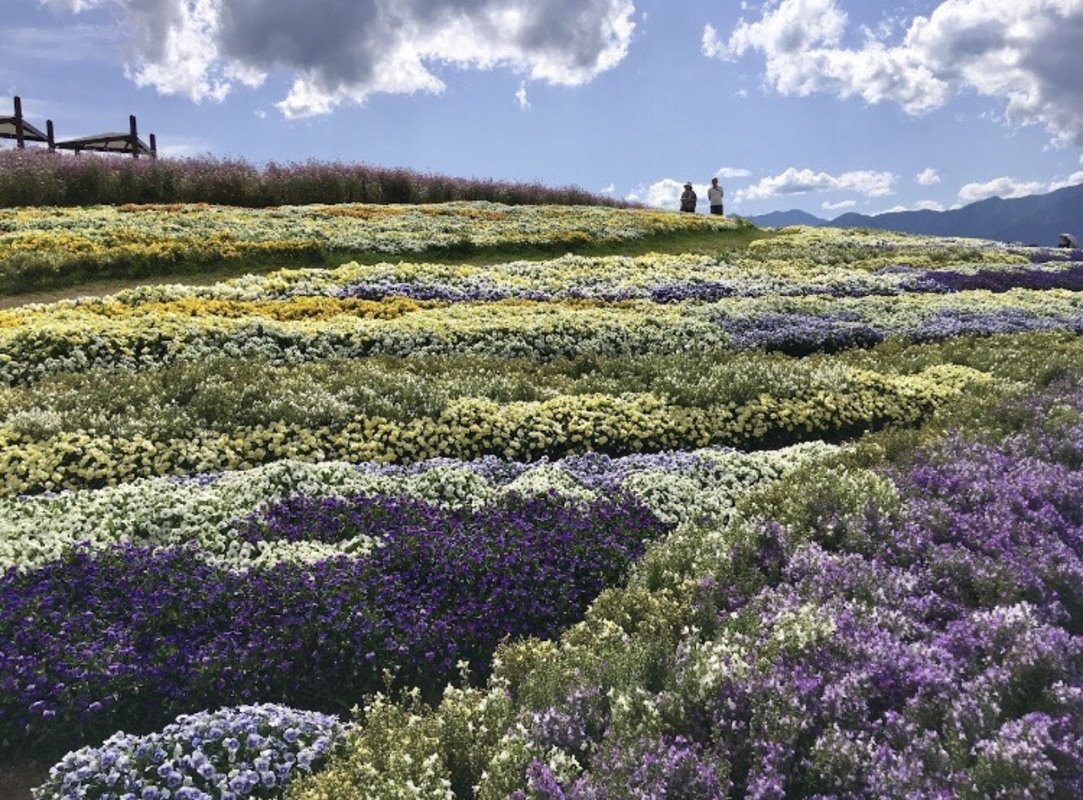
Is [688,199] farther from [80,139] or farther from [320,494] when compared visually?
[320,494]

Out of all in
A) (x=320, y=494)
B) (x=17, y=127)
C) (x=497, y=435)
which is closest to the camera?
(x=320, y=494)

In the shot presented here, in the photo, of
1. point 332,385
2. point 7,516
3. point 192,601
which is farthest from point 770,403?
point 7,516

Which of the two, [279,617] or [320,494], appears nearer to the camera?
[279,617]

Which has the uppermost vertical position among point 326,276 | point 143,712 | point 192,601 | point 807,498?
point 326,276

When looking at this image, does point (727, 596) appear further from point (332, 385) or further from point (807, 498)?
point (332, 385)

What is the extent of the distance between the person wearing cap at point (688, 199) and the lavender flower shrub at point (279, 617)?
40848 mm

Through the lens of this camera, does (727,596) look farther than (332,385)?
No

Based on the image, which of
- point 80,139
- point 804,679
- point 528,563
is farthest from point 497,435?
point 80,139

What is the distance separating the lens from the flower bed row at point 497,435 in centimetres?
905

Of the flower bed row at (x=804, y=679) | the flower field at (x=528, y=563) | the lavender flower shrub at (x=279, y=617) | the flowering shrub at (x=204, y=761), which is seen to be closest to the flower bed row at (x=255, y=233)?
the flower field at (x=528, y=563)

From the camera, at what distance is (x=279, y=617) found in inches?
235

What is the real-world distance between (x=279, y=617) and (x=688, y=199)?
4304cm

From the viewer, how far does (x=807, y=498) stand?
6.38 metres

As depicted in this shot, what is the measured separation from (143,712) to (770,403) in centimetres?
→ 805
